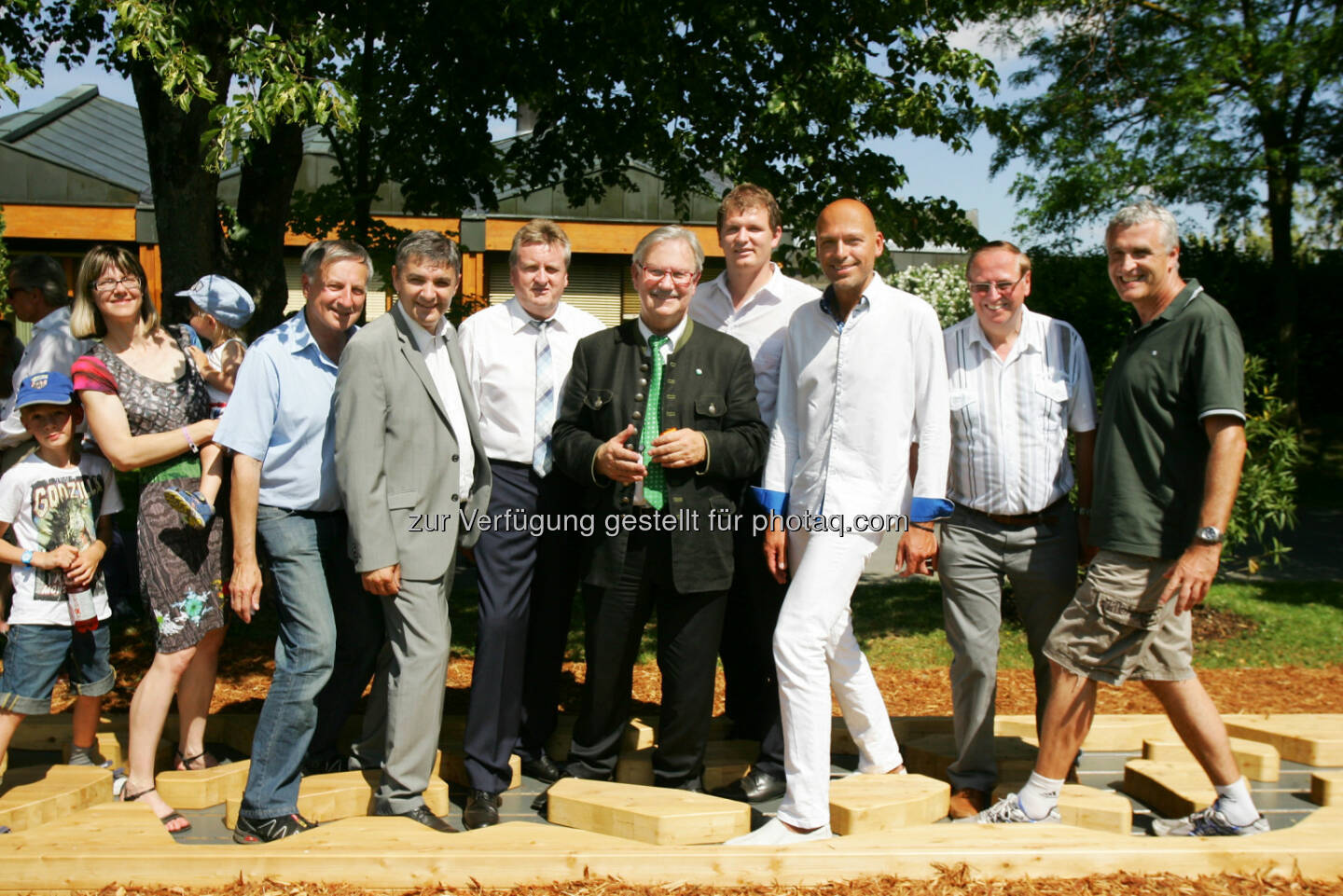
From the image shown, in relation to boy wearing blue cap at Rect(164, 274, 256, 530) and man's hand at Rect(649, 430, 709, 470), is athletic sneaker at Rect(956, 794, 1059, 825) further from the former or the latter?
boy wearing blue cap at Rect(164, 274, 256, 530)

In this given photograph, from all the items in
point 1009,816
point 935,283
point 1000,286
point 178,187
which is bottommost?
point 1009,816

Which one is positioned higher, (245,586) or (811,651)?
(245,586)

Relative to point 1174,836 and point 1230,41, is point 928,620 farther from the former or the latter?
point 1230,41

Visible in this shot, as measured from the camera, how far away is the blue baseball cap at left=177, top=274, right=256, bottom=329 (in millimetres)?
4645

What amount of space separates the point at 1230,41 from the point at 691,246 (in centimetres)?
928

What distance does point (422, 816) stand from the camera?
407 centimetres

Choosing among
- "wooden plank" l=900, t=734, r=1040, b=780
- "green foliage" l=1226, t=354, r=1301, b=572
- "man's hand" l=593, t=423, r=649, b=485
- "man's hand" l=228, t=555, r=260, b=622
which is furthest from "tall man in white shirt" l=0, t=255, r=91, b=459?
"green foliage" l=1226, t=354, r=1301, b=572

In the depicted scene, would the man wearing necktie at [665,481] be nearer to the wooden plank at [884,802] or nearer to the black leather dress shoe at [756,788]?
the black leather dress shoe at [756,788]

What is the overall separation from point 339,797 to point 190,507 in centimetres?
127

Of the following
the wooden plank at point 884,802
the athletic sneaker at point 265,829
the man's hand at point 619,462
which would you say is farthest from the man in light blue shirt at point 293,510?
the wooden plank at point 884,802

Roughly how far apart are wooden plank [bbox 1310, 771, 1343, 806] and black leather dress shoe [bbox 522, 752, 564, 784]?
3.13m

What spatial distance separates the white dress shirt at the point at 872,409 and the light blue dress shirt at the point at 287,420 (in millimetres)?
1872

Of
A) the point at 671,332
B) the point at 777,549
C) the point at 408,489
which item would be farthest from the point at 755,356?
the point at 408,489

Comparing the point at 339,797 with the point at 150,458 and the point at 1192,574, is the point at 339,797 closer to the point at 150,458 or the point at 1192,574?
the point at 150,458
